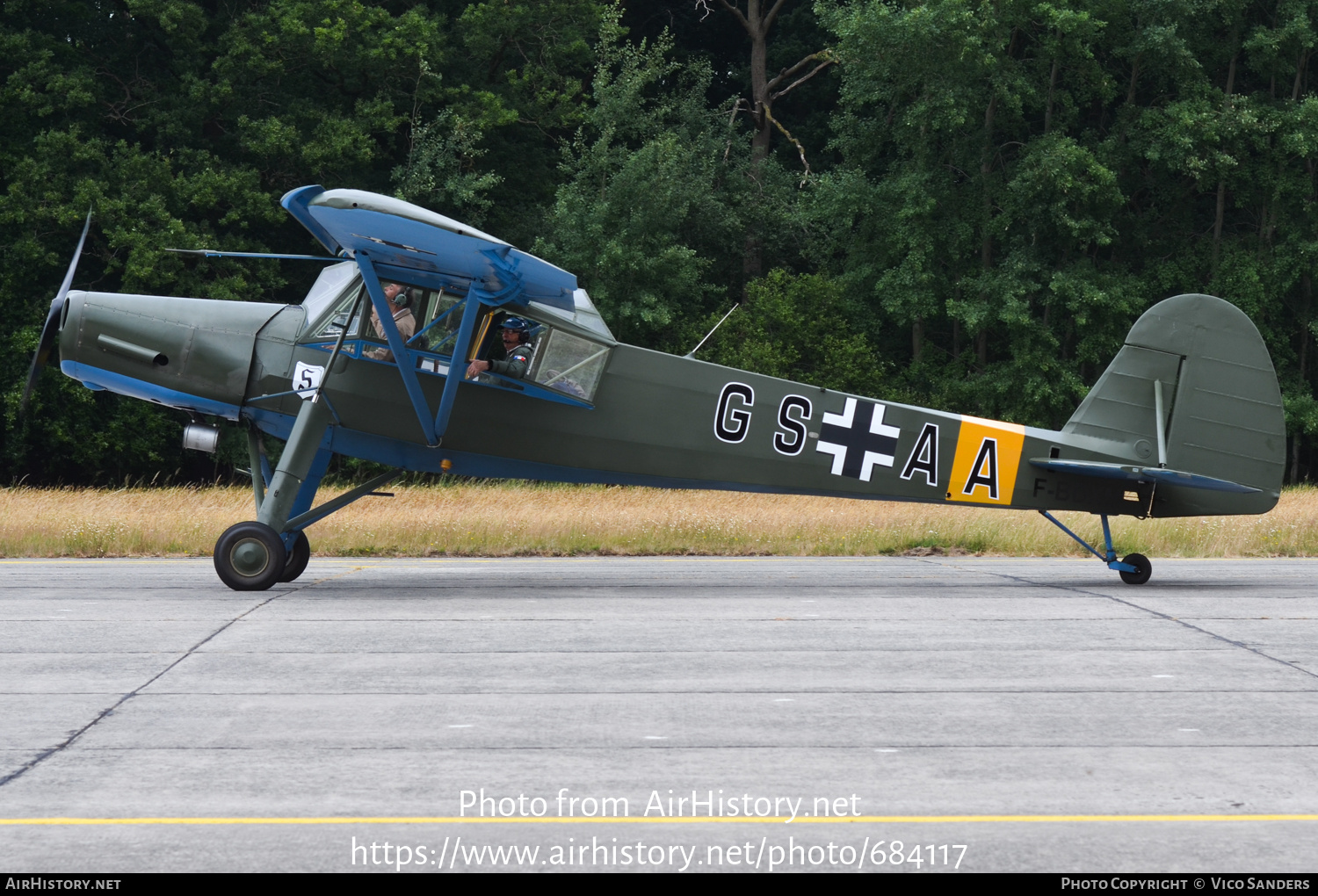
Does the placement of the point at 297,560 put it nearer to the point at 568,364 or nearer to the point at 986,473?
the point at 568,364

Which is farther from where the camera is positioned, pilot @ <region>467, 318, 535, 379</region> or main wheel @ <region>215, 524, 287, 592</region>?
pilot @ <region>467, 318, 535, 379</region>

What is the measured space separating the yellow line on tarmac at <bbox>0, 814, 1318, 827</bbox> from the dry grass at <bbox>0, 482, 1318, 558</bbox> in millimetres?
11257

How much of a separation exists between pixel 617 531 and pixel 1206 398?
7.91 m

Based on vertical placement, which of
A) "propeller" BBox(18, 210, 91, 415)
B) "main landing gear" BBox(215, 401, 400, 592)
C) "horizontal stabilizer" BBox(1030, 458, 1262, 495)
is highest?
"horizontal stabilizer" BBox(1030, 458, 1262, 495)

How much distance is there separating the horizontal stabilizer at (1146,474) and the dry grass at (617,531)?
4624 mm

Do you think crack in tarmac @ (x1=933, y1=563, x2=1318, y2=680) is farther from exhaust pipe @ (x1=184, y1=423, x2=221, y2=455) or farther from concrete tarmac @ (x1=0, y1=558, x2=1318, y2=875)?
exhaust pipe @ (x1=184, y1=423, x2=221, y2=455)

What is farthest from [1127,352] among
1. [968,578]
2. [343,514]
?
[343,514]

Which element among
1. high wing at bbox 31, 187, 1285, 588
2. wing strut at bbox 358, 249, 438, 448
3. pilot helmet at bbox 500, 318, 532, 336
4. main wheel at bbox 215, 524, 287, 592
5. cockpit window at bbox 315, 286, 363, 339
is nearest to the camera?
wing strut at bbox 358, 249, 438, 448

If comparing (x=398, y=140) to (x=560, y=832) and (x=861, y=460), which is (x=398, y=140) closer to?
(x=861, y=460)

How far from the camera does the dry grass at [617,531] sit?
51.9 feet

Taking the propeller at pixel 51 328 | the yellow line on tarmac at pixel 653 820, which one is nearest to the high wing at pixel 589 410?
the propeller at pixel 51 328

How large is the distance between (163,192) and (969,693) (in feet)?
92.8

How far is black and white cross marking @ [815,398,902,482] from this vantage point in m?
11.8

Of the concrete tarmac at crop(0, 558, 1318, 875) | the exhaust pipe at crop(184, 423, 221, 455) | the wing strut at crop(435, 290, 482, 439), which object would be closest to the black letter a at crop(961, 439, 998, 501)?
the concrete tarmac at crop(0, 558, 1318, 875)
